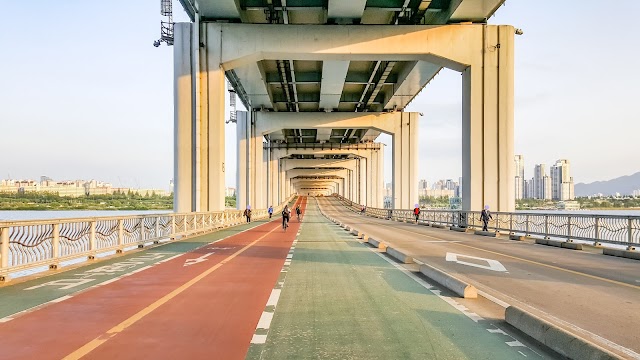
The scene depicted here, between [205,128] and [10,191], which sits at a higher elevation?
[205,128]

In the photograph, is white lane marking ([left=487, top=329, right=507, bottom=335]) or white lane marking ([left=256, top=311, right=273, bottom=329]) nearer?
white lane marking ([left=487, top=329, right=507, bottom=335])

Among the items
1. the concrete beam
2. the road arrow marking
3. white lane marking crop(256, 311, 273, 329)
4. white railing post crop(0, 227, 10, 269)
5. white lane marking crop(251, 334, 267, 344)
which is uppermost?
the concrete beam

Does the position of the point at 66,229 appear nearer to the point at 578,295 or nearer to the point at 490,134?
the point at 578,295

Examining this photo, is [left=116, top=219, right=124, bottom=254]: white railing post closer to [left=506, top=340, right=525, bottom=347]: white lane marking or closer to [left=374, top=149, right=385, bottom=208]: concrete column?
[left=506, top=340, right=525, bottom=347]: white lane marking

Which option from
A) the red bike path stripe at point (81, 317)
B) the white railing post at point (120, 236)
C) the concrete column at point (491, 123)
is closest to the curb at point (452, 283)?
the red bike path stripe at point (81, 317)

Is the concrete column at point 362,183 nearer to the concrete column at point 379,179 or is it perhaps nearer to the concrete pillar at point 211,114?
the concrete column at point 379,179

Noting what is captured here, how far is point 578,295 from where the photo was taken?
385 inches

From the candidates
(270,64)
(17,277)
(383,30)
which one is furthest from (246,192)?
(17,277)

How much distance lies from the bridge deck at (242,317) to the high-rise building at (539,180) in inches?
7171

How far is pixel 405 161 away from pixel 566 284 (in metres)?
55.9

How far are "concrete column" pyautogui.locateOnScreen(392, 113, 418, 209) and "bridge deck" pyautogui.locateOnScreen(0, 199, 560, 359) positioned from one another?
173 ft

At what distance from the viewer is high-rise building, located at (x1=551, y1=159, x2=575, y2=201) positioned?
5576 inches

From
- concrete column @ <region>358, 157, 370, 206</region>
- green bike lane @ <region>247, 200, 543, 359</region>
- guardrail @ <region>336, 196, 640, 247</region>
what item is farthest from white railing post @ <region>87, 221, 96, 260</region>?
concrete column @ <region>358, 157, 370, 206</region>

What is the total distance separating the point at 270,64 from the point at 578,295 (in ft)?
125
